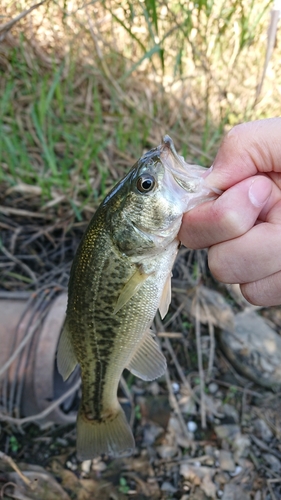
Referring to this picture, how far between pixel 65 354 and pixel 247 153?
1.11 meters

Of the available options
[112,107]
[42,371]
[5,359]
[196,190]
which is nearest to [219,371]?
[42,371]

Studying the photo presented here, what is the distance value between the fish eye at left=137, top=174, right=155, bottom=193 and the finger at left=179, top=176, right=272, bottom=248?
6.7 inches

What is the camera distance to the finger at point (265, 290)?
4.87ft

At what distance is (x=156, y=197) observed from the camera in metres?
1.39

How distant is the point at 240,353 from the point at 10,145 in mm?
2420

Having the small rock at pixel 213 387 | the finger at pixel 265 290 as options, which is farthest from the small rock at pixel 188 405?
the finger at pixel 265 290

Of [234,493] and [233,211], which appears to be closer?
[233,211]

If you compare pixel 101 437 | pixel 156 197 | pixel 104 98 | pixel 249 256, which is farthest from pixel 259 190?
pixel 104 98

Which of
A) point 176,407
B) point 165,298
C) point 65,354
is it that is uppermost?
point 165,298

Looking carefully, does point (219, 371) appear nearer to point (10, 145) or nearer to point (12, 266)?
point (12, 266)

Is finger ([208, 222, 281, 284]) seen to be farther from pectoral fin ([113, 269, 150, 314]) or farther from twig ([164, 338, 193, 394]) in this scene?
twig ([164, 338, 193, 394])

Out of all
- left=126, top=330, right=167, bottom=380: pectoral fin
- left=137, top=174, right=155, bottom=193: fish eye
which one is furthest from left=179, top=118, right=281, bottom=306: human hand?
left=126, top=330, right=167, bottom=380: pectoral fin

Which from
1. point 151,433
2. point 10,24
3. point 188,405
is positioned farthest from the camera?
point 188,405

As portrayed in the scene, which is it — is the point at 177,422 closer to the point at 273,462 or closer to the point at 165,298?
the point at 273,462
